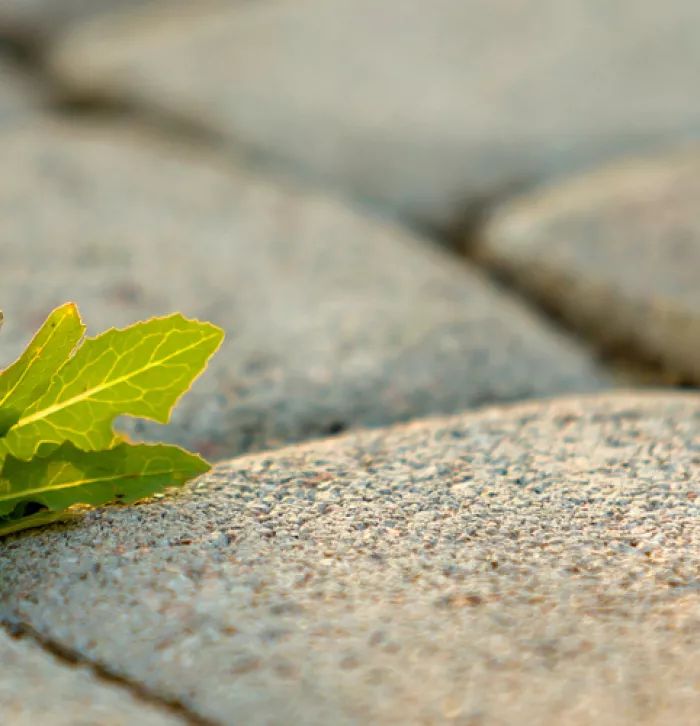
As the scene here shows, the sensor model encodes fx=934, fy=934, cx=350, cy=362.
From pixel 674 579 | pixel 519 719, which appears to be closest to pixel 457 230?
pixel 674 579

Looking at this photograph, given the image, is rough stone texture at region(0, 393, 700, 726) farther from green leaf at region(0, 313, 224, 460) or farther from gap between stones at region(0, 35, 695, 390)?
gap between stones at region(0, 35, 695, 390)

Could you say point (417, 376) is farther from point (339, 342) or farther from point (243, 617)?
point (243, 617)

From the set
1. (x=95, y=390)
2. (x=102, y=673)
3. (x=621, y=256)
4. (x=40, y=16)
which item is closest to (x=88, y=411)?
(x=95, y=390)

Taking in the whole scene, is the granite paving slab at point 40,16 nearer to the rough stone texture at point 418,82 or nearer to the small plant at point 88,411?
the rough stone texture at point 418,82

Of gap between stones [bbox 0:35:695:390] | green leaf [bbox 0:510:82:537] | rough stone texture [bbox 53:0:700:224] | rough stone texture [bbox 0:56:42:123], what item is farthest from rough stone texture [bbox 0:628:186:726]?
rough stone texture [bbox 0:56:42:123]

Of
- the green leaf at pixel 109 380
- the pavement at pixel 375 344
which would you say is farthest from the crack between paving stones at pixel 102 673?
the green leaf at pixel 109 380

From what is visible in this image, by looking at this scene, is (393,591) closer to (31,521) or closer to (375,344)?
(31,521)

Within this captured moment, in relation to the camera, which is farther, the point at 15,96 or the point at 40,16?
the point at 40,16
